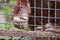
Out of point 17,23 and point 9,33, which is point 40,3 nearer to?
point 17,23

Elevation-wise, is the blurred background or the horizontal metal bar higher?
the blurred background

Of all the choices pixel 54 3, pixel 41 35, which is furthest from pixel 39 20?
pixel 41 35

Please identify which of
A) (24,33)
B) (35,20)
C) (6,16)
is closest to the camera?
(24,33)

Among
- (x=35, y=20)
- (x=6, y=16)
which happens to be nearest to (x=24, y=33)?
(x=35, y=20)

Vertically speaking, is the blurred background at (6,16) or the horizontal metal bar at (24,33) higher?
the blurred background at (6,16)

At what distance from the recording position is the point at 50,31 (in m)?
1.50

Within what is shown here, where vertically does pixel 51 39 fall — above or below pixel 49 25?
below

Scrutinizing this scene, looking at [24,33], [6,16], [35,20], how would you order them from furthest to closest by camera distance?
[6,16] < [35,20] < [24,33]

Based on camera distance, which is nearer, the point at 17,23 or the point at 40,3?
the point at 17,23

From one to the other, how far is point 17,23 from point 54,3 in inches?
14.0

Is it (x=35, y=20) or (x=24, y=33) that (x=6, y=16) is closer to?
(x=35, y=20)

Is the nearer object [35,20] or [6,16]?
[35,20]

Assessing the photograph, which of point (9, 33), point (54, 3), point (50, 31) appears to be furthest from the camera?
point (54, 3)

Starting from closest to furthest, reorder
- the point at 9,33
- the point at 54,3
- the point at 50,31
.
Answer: the point at 9,33, the point at 50,31, the point at 54,3
